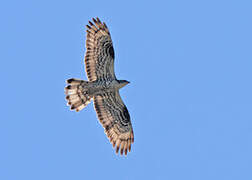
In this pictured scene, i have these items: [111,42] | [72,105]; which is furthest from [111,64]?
[72,105]

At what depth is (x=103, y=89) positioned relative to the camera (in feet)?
67.4

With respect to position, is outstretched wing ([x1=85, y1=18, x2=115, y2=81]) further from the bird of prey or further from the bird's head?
the bird's head

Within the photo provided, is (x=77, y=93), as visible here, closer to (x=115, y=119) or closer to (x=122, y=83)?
(x=122, y=83)

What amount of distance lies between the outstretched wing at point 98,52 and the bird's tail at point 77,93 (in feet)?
1.77

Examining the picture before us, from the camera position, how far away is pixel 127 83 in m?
20.8

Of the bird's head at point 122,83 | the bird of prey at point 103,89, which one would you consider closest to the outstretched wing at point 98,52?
the bird of prey at point 103,89

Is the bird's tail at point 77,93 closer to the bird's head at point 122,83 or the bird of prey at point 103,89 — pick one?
the bird of prey at point 103,89

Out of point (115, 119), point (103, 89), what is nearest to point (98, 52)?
point (103, 89)

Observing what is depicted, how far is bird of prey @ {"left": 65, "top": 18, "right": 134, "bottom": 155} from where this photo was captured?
2020 cm

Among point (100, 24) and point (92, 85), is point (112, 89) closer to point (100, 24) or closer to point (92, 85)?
point (92, 85)

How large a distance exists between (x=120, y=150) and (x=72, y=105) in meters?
2.60

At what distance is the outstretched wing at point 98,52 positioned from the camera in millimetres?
20484

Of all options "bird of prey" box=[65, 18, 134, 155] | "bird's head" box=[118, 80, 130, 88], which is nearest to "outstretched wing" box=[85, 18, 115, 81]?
"bird of prey" box=[65, 18, 134, 155]

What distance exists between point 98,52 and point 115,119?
2748mm
